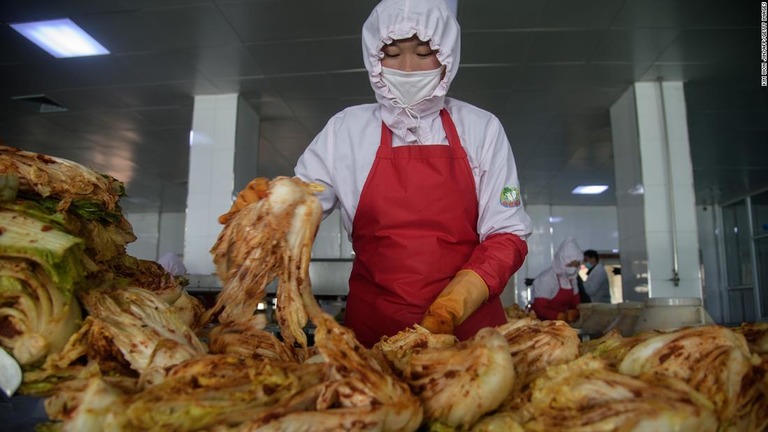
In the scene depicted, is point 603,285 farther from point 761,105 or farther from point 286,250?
point 286,250

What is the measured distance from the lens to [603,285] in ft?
40.1

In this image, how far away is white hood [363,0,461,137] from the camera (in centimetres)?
228

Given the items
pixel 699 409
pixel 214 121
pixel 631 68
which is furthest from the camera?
pixel 214 121

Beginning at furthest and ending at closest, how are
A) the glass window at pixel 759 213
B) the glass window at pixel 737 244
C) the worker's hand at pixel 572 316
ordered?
the glass window at pixel 737 244, the glass window at pixel 759 213, the worker's hand at pixel 572 316

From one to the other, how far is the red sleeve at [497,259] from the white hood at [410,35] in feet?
2.29

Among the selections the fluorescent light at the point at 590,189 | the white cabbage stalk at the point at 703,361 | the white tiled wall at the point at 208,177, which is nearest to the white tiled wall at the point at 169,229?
the white tiled wall at the point at 208,177

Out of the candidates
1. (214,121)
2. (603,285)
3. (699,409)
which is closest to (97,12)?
(214,121)

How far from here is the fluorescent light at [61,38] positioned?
6.07m

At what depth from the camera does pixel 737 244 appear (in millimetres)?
17016

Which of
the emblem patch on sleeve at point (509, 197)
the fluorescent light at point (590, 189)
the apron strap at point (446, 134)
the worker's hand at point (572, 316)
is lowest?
the worker's hand at point (572, 316)

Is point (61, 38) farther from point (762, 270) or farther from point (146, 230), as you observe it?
point (762, 270)

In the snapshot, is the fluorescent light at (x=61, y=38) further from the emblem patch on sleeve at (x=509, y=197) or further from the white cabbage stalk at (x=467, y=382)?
the white cabbage stalk at (x=467, y=382)

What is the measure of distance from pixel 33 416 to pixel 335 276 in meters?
5.72

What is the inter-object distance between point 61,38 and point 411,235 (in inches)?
247
